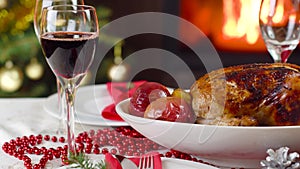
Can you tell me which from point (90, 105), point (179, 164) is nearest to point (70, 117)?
point (179, 164)

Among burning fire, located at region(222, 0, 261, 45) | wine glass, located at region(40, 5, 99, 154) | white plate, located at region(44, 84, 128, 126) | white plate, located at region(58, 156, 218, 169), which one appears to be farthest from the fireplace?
white plate, located at region(58, 156, 218, 169)

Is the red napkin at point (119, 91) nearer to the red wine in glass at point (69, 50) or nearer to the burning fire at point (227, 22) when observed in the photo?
the red wine in glass at point (69, 50)

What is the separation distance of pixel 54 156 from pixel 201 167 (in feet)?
1.02

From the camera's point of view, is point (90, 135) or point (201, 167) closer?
point (201, 167)

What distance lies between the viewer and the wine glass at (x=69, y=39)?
3.26 ft

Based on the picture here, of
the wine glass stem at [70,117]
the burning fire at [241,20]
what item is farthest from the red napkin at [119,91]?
the burning fire at [241,20]

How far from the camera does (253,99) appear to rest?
3.11ft

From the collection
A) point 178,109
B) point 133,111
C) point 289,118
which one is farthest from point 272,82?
point 133,111

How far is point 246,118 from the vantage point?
944mm

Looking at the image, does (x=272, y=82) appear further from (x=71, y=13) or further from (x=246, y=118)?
(x=71, y=13)

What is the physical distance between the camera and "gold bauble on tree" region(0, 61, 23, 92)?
2713 millimetres

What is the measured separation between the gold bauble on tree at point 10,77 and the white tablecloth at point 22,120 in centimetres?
125

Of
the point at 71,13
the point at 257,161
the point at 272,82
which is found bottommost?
the point at 257,161

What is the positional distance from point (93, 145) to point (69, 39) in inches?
9.2
